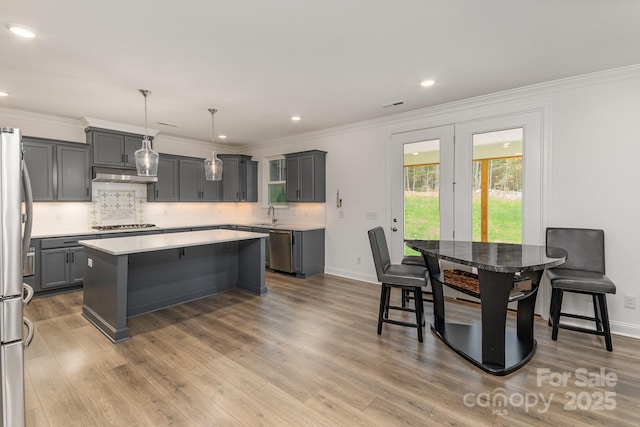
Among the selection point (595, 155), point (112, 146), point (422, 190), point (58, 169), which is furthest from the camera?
point (112, 146)

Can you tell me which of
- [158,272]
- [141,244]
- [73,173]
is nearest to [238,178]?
[73,173]

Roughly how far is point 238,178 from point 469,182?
4551 mm

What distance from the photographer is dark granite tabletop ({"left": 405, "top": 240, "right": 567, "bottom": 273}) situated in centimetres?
200

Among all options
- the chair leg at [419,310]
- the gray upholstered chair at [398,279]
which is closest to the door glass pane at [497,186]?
the gray upholstered chair at [398,279]

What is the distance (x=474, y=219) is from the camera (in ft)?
12.6

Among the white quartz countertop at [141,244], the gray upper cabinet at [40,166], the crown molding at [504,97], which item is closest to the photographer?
the white quartz countertop at [141,244]

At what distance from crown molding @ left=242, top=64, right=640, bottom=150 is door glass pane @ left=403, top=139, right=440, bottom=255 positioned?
0.42 meters

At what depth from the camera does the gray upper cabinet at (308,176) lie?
5.30 m

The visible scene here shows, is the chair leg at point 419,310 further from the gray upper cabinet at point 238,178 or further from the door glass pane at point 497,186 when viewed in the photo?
the gray upper cabinet at point 238,178

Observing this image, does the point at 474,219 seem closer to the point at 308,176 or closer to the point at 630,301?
the point at 630,301

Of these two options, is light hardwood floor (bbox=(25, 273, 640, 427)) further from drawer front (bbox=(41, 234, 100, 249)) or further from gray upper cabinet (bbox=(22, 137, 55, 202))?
gray upper cabinet (bbox=(22, 137, 55, 202))

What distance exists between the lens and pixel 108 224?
5.18 m

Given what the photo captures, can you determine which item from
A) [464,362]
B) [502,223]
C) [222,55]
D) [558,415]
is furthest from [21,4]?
[502,223]

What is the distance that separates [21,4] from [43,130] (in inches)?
134
